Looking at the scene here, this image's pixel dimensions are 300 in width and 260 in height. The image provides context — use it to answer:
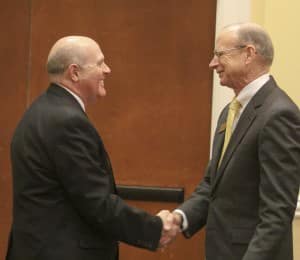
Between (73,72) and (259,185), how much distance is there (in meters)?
0.90

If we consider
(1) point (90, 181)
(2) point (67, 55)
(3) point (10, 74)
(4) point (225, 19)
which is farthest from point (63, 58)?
(3) point (10, 74)

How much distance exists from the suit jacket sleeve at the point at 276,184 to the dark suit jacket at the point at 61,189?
59cm

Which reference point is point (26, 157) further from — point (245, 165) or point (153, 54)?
point (153, 54)

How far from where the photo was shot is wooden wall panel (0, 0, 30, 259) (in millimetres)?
3984

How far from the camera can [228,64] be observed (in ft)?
8.63

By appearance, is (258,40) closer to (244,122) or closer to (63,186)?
(244,122)

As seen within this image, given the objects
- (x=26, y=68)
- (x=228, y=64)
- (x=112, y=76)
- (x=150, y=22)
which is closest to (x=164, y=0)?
(x=150, y=22)

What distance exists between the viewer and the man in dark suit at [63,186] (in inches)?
98.8

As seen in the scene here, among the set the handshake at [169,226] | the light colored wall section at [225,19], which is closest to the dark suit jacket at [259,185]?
the handshake at [169,226]

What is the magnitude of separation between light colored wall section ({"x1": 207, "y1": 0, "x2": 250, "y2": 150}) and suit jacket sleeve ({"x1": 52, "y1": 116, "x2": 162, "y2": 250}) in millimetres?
1186

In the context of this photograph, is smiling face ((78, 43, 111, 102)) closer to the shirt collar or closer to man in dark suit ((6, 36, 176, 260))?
man in dark suit ((6, 36, 176, 260))

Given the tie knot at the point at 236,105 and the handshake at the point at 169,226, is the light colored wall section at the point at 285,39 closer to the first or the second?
the tie knot at the point at 236,105

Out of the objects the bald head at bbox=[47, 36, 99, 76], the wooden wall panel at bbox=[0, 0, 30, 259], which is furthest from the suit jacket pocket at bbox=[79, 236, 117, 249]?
the wooden wall panel at bbox=[0, 0, 30, 259]

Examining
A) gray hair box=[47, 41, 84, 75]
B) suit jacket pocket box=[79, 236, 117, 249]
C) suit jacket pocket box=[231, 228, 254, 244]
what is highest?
gray hair box=[47, 41, 84, 75]
